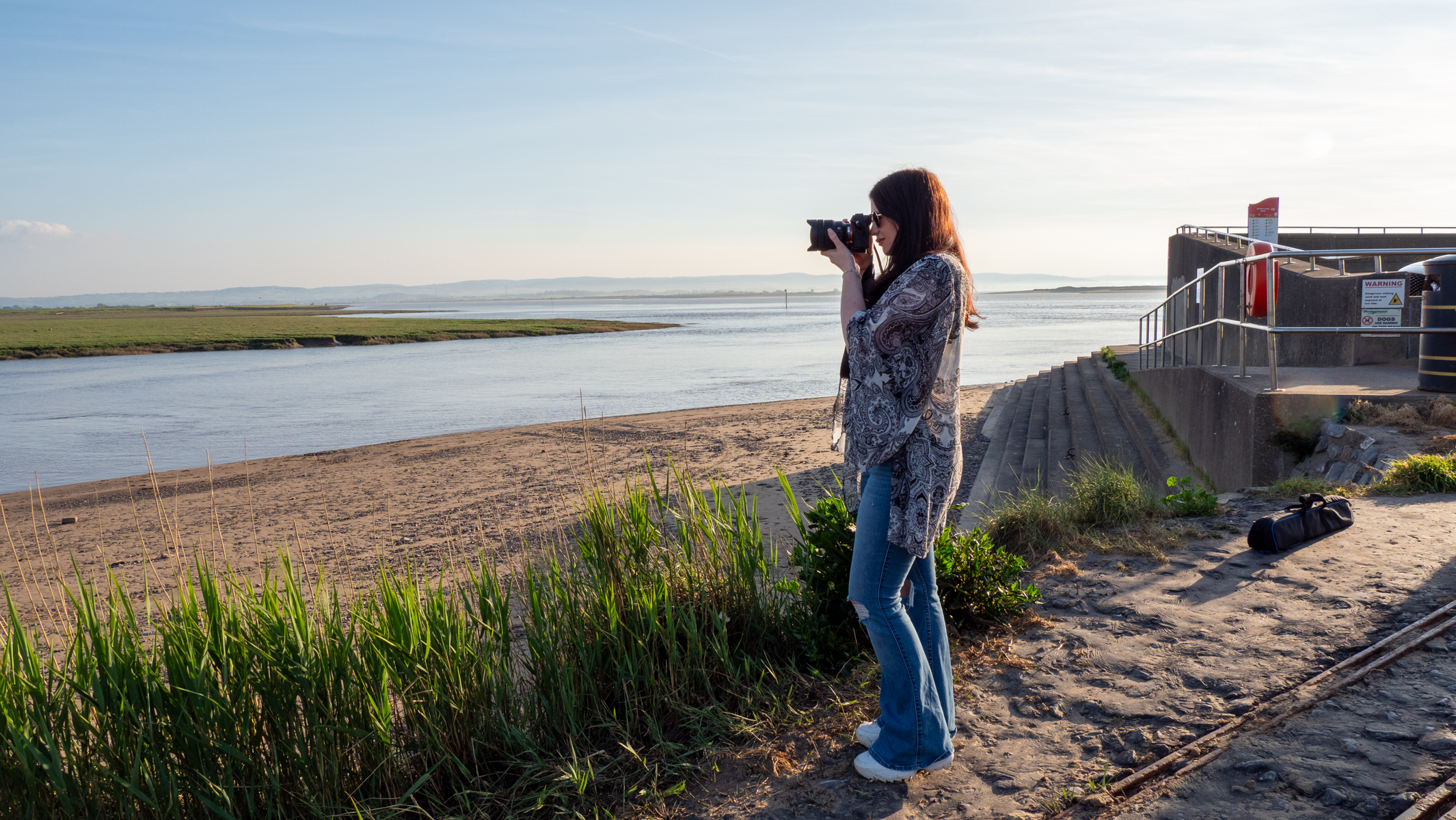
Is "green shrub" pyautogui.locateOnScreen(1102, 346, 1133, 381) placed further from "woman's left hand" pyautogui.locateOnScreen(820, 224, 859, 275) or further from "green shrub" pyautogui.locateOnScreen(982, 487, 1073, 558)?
"woman's left hand" pyautogui.locateOnScreen(820, 224, 859, 275)

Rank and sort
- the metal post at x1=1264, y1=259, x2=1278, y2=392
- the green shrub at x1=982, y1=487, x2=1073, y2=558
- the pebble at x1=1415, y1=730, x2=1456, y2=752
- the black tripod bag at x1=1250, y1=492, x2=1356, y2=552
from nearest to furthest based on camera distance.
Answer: the pebble at x1=1415, y1=730, x2=1456, y2=752 → the black tripod bag at x1=1250, y1=492, x2=1356, y2=552 → the green shrub at x1=982, y1=487, x2=1073, y2=558 → the metal post at x1=1264, y1=259, x2=1278, y2=392

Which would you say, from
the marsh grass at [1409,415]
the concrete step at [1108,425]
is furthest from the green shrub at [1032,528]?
the concrete step at [1108,425]

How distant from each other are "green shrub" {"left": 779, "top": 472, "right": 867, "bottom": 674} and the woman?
0.89 meters

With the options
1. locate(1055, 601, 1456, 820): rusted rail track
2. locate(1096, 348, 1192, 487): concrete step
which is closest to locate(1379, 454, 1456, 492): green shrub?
locate(1055, 601, 1456, 820): rusted rail track

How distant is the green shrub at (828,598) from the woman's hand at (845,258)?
3.94 ft

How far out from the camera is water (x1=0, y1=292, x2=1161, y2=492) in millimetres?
15938

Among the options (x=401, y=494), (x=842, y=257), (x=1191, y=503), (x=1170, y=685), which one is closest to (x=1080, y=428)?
(x=1191, y=503)

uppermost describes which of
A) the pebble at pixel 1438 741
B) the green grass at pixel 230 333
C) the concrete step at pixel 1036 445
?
the green grass at pixel 230 333

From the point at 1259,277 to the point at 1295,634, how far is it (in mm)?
6764

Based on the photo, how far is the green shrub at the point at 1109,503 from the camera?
517 centimetres

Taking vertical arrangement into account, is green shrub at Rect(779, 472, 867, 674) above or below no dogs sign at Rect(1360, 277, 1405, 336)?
below

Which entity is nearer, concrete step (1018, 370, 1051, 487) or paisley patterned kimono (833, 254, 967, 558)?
paisley patterned kimono (833, 254, 967, 558)

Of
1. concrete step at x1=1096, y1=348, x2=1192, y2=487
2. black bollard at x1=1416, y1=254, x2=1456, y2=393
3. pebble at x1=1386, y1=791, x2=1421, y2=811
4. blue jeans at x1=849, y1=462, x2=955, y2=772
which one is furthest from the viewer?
concrete step at x1=1096, y1=348, x2=1192, y2=487

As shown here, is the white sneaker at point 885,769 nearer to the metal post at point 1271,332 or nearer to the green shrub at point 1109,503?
the green shrub at point 1109,503
